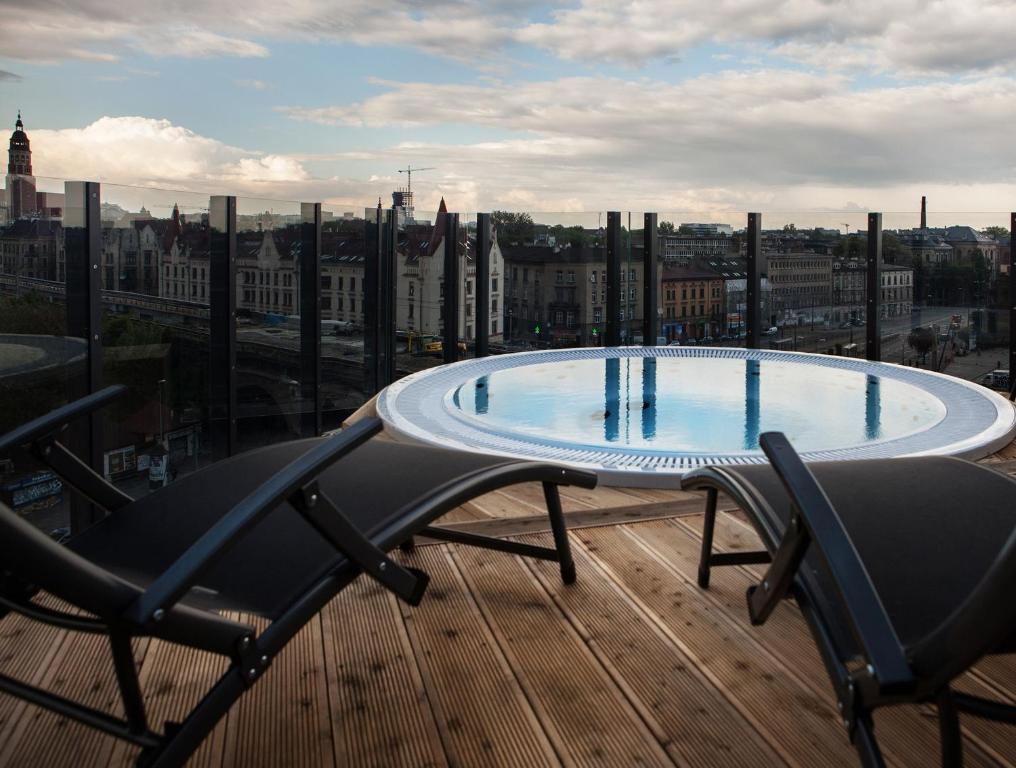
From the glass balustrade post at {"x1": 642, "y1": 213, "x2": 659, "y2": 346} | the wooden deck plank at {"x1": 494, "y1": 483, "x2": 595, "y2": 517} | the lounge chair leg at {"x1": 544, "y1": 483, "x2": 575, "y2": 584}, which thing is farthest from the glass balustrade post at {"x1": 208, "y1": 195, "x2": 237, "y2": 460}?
the lounge chair leg at {"x1": 544, "y1": 483, "x2": 575, "y2": 584}

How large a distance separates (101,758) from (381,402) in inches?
134

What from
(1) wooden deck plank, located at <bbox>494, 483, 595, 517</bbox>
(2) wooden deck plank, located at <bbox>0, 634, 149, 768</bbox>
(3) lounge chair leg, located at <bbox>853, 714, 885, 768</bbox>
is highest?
(3) lounge chair leg, located at <bbox>853, 714, 885, 768</bbox>

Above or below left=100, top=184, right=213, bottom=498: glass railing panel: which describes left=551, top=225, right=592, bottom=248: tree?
above

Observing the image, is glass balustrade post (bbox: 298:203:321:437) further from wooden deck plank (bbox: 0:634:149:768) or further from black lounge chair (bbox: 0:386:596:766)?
wooden deck plank (bbox: 0:634:149:768)

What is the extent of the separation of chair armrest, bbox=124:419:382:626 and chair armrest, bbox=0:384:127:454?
689 mm

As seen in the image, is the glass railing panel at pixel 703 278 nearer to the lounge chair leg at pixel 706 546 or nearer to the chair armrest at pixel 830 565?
the lounge chair leg at pixel 706 546

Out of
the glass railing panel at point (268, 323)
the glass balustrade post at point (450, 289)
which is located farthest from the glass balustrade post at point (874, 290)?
the glass railing panel at point (268, 323)

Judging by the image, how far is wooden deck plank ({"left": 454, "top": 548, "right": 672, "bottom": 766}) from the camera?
169 centimetres

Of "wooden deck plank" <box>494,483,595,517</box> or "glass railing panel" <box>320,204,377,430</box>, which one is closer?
"wooden deck plank" <box>494,483,595,517</box>

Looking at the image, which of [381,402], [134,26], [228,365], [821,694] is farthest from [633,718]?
[134,26]

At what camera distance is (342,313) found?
876cm

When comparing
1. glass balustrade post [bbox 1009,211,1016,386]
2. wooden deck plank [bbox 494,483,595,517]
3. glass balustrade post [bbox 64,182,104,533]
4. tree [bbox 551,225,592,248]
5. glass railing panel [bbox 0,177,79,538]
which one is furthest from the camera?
tree [bbox 551,225,592,248]

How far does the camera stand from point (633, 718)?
179 cm

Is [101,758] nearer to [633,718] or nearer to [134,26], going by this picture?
[633,718]
